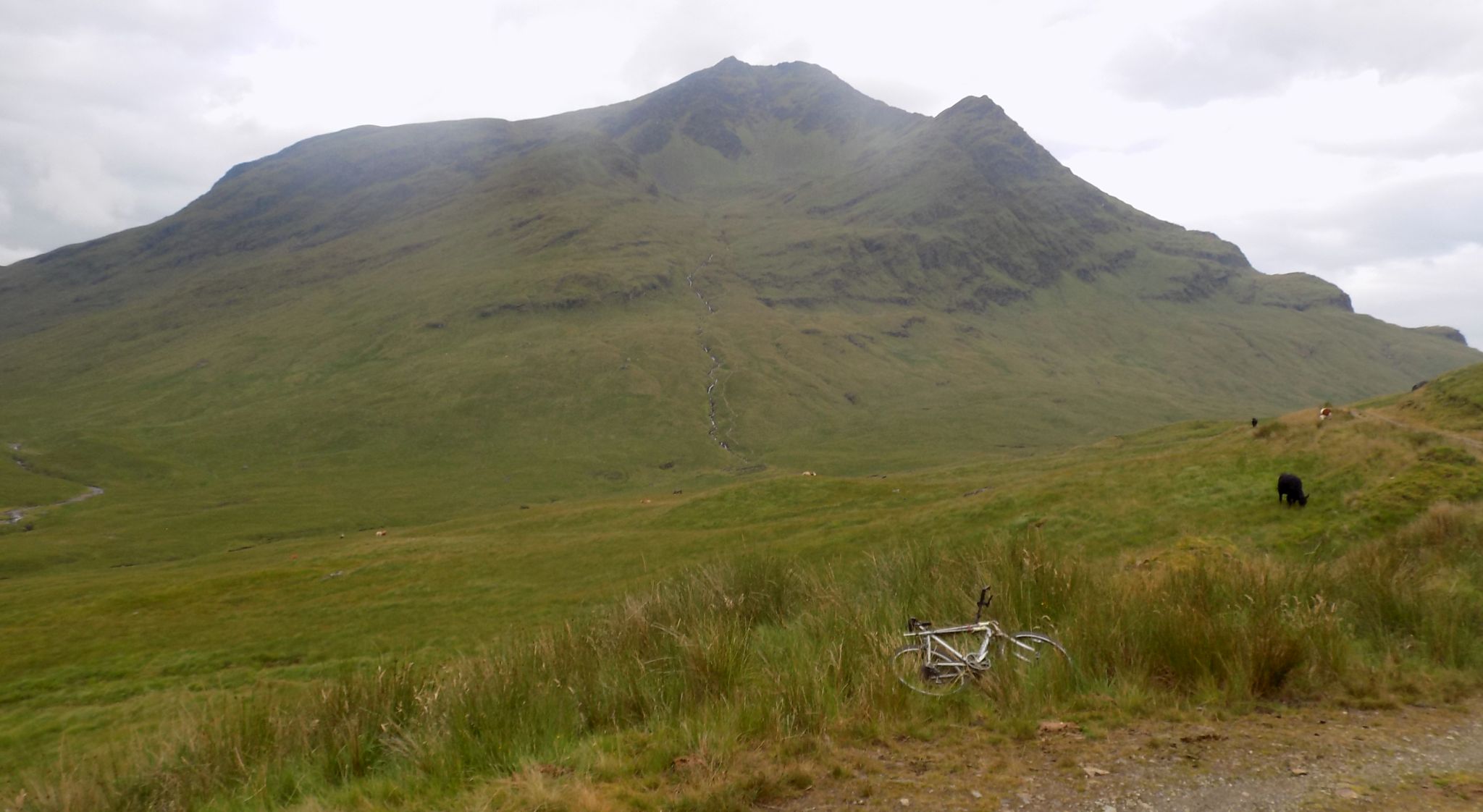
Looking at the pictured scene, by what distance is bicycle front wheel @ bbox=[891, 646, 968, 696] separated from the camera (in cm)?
734

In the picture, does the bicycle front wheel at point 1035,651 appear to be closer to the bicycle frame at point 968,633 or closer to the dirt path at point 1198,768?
the bicycle frame at point 968,633

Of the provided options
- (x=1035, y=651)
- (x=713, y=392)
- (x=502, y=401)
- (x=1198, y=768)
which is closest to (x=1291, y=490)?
(x=1035, y=651)

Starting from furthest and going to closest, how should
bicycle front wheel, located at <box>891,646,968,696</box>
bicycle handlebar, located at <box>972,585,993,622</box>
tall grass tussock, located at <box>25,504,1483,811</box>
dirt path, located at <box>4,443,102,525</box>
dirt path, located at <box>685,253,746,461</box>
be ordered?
dirt path, located at <box>685,253,746,461</box>, dirt path, located at <box>4,443,102,525</box>, bicycle handlebar, located at <box>972,585,993,622</box>, bicycle front wheel, located at <box>891,646,968,696</box>, tall grass tussock, located at <box>25,504,1483,811</box>

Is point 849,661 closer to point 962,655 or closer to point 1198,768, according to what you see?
point 962,655

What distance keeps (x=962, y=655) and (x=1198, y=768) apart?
221 cm

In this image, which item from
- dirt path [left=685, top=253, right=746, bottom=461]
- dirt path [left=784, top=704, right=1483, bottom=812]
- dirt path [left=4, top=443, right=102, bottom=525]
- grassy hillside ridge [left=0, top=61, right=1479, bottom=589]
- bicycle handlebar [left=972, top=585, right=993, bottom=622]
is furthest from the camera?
dirt path [left=685, top=253, right=746, bottom=461]

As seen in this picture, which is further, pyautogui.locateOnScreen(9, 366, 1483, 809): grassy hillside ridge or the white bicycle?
the white bicycle

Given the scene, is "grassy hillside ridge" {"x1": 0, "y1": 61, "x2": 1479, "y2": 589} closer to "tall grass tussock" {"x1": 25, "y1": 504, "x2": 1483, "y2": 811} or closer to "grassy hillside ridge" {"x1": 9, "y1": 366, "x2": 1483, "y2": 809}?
"grassy hillside ridge" {"x1": 9, "y1": 366, "x2": 1483, "y2": 809}

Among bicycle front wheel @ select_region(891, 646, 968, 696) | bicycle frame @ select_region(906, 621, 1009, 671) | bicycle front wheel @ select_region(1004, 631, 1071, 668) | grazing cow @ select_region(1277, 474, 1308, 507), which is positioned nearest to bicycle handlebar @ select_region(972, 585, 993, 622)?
bicycle frame @ select_region(906, 621, 1009, 671)

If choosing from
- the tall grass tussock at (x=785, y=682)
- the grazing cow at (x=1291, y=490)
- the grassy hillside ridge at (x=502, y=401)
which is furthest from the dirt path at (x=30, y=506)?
the grazing cow at (x=1291, y=490)

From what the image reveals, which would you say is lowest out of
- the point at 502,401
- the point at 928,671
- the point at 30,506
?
the point at 30,506

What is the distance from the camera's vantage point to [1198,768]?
5.81 m

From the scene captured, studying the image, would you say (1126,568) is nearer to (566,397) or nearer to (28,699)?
(28,699)

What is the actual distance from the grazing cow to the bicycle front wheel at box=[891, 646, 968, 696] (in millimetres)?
15022
